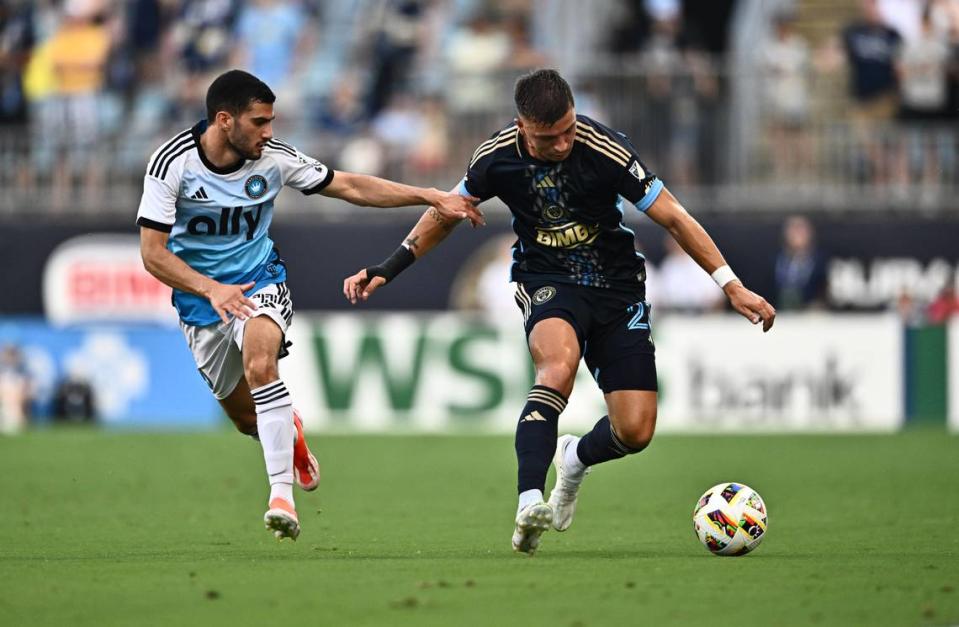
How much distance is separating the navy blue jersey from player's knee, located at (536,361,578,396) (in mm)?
638

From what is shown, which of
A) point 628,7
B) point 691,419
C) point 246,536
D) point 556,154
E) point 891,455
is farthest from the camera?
point 628,7

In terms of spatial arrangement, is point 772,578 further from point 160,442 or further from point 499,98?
point 499,98

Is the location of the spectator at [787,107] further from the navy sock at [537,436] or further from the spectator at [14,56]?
the navy sock at [537,436]

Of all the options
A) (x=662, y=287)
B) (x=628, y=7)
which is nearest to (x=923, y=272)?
(x=662, y=287)

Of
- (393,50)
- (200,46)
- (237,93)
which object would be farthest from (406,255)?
(200,46)

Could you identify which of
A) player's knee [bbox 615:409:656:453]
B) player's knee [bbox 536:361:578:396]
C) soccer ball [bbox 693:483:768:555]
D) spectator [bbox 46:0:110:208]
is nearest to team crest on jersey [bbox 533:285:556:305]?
player's knee [bbox 536:361:578:396]

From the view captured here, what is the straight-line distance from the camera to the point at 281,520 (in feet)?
28.9

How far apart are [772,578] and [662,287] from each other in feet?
48.9

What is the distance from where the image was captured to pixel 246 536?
33.2 feet

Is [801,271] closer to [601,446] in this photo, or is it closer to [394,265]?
[601,446]

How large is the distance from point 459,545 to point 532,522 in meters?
1.25

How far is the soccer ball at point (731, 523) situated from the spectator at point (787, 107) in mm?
13961

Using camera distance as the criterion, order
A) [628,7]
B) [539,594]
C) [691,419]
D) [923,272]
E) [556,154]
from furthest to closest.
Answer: [628,7] → [923,272] → [691,419] → [556,154] → [539,594]

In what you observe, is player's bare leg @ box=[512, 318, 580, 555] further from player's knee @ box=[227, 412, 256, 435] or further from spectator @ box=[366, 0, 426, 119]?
spectator @ box=[366, 0, 426, 119]
